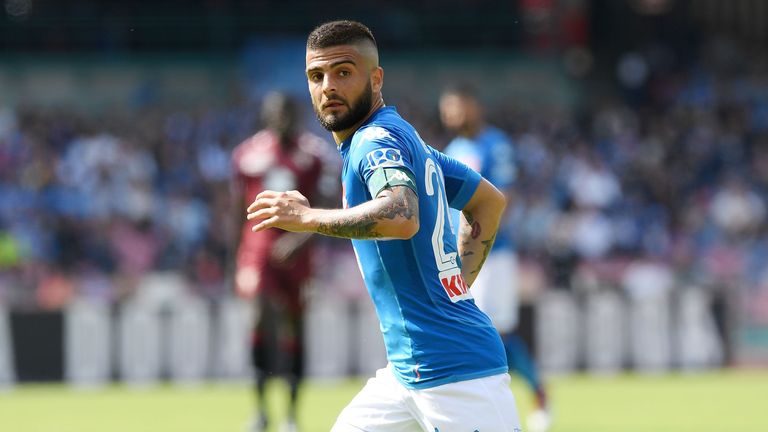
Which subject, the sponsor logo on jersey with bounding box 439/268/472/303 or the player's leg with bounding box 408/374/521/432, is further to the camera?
the sponsor logo on jersey with bounding box 439/268/472/303

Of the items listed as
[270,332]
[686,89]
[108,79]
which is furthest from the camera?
[686,89]

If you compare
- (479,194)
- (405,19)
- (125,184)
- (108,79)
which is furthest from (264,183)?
(405,19)

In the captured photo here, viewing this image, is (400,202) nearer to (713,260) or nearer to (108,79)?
(713,260)

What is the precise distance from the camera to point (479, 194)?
5.27 meters

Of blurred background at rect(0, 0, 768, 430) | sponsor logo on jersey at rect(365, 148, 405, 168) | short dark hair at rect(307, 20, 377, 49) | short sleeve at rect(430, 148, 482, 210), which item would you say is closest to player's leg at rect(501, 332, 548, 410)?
blurred background at rect(0, 0, 768, 430)

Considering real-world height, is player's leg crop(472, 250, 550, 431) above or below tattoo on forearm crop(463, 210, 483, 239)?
below

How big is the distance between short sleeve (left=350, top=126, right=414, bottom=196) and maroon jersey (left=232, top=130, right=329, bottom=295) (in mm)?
5816

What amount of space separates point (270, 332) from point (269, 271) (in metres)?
0.52

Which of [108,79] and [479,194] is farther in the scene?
[108,79]

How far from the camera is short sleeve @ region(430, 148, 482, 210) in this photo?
5129 millimetres

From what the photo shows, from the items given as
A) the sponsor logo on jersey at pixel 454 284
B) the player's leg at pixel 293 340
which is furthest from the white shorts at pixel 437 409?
the player's leg at pixel 293 340

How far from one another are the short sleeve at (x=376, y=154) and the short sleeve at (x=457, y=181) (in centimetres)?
53

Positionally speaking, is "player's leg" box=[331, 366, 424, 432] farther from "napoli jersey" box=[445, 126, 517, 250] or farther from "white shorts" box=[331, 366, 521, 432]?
"napoli jersey" box=[445, 126, 517, 250]

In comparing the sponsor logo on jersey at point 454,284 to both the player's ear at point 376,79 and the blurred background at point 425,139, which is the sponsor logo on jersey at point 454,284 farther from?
the blurred background at point 425,139
